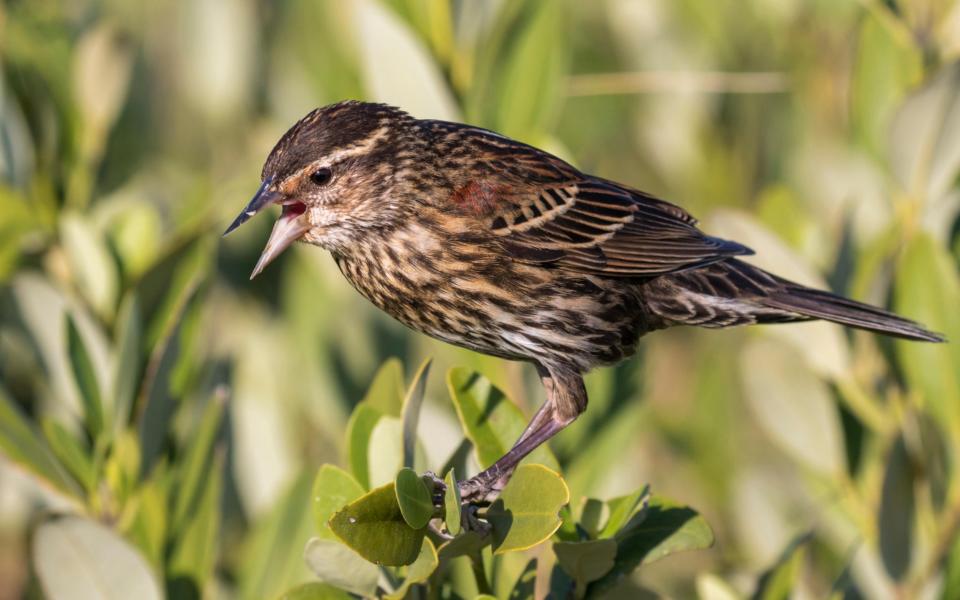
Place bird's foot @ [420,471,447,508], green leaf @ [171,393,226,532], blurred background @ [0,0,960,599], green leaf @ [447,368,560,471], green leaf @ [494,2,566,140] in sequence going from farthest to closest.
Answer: green leaf @ [494,2,566,140]
blurred background @ [0,0,960,599]
green leaf @ [171,393,226,532]
green leaf @ [447,368,560,471]
bird's foot @ [420,471,447,508]

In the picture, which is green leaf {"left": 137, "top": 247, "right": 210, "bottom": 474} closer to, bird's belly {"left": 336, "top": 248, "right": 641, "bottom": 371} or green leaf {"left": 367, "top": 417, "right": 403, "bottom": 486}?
bird's belly {"left": 336, "top": 248, "right": 641, "bottom": 371}

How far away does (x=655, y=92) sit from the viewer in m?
5.85

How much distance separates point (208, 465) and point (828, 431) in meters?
1.73

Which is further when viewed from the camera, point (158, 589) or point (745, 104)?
point (745, 104)

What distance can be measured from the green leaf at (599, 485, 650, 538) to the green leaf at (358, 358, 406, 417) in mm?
533

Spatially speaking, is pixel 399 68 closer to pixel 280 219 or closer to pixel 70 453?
pixel 280 219

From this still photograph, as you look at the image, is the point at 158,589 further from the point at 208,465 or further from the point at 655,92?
the point at 655,92

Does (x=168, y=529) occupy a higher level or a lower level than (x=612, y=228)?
lower

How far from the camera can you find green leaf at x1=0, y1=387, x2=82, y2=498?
3418 millimetres

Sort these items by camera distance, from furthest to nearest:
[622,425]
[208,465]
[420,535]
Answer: [622,425], [208,465], [420,535]

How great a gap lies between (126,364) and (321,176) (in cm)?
66

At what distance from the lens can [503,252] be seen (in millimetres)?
3516

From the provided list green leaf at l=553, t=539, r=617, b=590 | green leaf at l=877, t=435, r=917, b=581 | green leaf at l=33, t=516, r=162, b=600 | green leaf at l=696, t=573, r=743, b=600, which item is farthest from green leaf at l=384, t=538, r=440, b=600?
green leaf at l=877, t=435, r=917, b=581

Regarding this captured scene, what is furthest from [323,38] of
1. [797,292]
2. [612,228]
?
[797,292]
